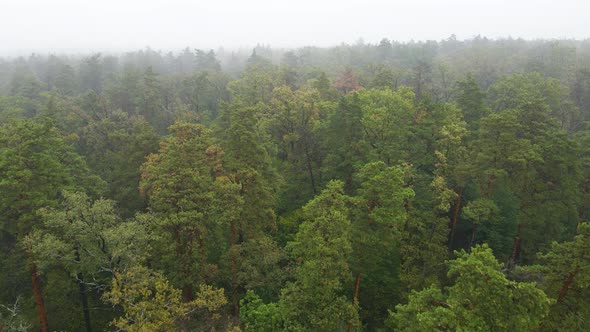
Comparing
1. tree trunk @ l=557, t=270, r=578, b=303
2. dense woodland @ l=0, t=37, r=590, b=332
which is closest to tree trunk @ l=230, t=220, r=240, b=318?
dense woodland @ l=0, t=37, r=590, b=332

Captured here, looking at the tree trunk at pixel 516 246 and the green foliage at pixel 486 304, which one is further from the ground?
the green foliage at pixel 486 304

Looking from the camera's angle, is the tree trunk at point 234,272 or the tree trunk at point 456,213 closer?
the tree trunk at point 234,272

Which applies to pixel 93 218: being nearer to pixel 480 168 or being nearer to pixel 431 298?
pixel 431 298

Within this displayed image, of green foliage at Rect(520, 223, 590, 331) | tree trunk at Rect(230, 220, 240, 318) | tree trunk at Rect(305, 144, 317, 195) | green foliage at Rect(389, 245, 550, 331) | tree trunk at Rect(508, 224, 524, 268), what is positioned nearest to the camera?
green foliage at Rect(389, 245, 550, 331)

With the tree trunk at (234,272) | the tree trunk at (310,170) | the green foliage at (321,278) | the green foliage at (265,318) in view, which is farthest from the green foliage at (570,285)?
the tree trunk at (310,170)

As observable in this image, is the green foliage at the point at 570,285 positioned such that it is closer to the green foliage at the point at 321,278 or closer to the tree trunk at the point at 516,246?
the green foliage at the point at 321,278

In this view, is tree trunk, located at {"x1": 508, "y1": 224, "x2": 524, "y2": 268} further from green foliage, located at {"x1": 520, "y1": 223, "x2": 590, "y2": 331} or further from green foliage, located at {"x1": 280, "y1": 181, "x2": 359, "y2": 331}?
green foliage, located at {"x1": 280, "y1": 181, "x2": 359, "y2": 331}

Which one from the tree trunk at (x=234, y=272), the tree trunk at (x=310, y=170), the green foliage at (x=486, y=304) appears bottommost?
the tree trunk at (x=234, y=272)

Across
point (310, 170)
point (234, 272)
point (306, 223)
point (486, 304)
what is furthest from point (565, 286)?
point (310, 170)

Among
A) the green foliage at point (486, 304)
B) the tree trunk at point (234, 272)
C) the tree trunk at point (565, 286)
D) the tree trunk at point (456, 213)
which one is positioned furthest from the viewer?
the tree trunk at point (456, 213)
